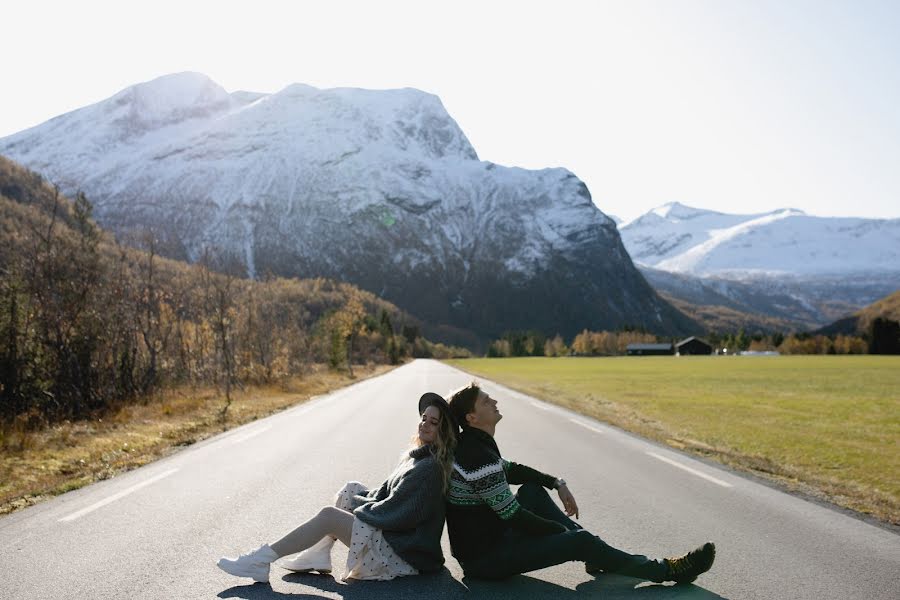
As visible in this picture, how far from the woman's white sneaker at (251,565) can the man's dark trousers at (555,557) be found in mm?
1512

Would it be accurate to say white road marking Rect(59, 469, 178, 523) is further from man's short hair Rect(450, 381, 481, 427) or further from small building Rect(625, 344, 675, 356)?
small building Rect(625, 344, 675, 356)

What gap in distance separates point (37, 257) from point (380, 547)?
13.9 meters

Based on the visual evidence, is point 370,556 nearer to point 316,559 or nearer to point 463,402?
point 316,559

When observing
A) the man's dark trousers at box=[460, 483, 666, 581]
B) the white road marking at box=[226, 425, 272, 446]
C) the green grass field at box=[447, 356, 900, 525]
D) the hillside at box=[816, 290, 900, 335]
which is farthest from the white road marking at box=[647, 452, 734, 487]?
the hillside at box=[816, 290, 900, 335]

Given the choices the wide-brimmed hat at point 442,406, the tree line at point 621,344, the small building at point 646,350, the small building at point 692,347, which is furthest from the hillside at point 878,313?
the wide-brimmed hat at point 442,406

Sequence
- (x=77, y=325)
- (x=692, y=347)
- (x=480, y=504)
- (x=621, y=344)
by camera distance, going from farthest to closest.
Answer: (x=621, y=344) < (x=692, y=347) < (x=77, y=325) < (x=480, y=504)

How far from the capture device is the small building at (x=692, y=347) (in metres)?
178

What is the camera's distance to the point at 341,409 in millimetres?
20906

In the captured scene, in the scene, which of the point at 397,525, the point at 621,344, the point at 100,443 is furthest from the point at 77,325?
the point at 621,344

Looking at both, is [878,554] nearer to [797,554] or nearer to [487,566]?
[797,554]

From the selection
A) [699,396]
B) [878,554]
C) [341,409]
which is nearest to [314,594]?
[878,554]

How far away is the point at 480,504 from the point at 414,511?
19.5 inches

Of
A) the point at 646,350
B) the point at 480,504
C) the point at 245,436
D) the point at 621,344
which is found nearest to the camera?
the point at 480,504

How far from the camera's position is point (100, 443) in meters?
11.9
